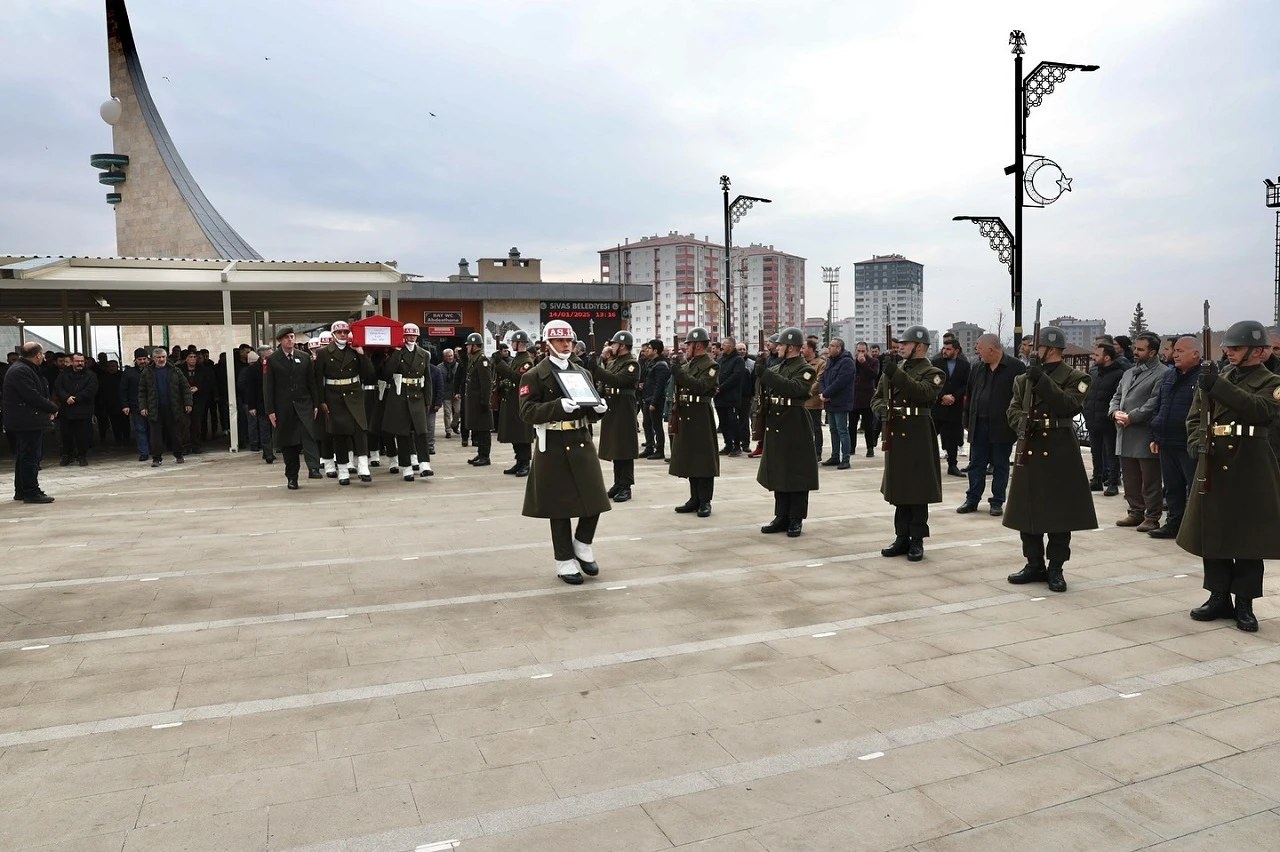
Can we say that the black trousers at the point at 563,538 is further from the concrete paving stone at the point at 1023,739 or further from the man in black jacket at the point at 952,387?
the man in black jacket at the point at 952,387

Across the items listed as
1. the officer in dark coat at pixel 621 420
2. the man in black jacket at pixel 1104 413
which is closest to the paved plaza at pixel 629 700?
the man in black jacket at pixel 1104 413

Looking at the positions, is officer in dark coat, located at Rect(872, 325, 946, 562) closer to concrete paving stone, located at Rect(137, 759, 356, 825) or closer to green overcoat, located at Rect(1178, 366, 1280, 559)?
green overcoat, located at Rect(1178, 366, 1280, 559)

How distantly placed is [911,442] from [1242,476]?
96.4 inches

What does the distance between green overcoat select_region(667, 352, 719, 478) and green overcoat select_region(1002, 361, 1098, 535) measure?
354cm

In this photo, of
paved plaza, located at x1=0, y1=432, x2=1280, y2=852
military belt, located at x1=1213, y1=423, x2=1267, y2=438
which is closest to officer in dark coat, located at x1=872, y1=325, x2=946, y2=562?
paved plaza, located at x1=0, y1=432, x2=1280, y2=852

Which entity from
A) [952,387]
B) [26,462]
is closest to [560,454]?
[952,387]

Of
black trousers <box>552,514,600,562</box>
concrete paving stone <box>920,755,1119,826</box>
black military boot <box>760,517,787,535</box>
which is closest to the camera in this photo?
concrete paving stone <box>920,755,1119,826</box>

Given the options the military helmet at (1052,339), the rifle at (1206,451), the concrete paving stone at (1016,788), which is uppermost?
the military helmet at (1052,339)

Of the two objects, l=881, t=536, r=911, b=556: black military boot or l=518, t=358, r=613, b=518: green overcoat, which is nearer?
l=518, t=358, r=613, b=518: green overcoat

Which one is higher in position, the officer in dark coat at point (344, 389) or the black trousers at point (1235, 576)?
the officer in dark coat at point (344, 389)

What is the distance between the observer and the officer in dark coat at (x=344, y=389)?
1153 centimetres

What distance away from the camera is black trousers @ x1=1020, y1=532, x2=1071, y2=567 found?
6.45m

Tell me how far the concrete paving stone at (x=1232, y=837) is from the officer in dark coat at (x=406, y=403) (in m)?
10.6

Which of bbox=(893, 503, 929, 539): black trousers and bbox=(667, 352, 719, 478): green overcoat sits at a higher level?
bbox=(667, 352, 719, 478): green overcoat
